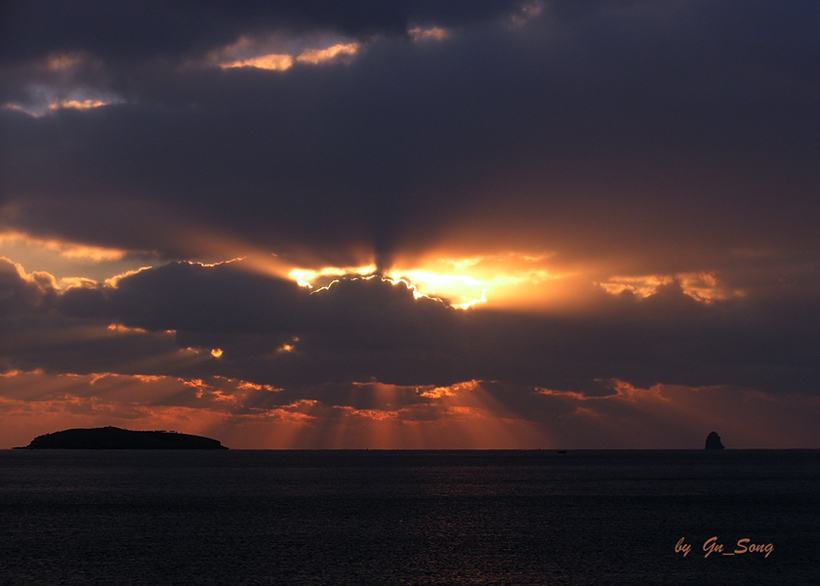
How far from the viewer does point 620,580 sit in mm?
72875

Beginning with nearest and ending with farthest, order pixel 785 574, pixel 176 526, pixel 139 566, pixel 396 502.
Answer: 1. pixel 785 574
2. pixel 139 566
3. pixel 176 526
4. pixel 396 502

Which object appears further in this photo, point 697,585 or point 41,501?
point 41,501

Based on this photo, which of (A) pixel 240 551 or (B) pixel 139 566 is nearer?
(B) pixel 139 566

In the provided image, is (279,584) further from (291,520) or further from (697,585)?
(291,520)

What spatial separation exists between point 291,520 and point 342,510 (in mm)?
18488

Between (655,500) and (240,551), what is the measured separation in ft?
337

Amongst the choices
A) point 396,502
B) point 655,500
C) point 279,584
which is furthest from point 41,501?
point 655,500

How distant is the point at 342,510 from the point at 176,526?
33.5 m

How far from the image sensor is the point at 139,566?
8056 cm

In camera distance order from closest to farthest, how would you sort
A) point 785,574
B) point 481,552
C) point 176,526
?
point 785,574 < point 481,552 < point 176,526

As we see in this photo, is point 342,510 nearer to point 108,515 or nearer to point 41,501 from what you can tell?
point 108,515

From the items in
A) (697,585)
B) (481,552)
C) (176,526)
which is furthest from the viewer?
(176,526)

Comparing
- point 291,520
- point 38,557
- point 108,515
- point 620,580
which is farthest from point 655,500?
point 38,557

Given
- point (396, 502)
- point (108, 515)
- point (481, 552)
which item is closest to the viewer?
point (481, 552)
